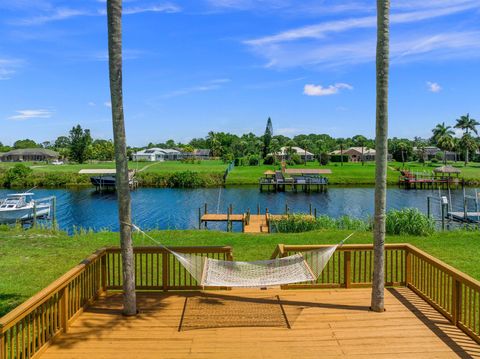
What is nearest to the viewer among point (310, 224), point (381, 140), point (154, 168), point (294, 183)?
point (381, 140)

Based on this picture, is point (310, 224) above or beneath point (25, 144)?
beneath

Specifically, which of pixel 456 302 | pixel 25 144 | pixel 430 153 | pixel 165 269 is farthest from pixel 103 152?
pixel 456 302

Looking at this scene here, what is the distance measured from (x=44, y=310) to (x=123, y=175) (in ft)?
6.36

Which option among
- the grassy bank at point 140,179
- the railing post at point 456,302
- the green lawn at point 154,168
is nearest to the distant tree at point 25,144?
the green lawn at point 154,168

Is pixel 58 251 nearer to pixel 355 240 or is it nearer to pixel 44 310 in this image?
pixel 44 310

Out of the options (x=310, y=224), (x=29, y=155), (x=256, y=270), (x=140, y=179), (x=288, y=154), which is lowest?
(x=310, y=224)

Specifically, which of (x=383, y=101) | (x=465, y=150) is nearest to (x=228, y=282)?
(x=383, y=101)

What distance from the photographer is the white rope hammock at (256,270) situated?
5723 mm

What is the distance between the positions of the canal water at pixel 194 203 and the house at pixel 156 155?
43.7 metres

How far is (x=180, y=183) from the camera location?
5409 cm

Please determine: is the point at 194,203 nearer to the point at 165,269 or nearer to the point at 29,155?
the point at 165,269

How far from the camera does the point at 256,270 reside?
20.2 ft

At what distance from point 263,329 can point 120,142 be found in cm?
309

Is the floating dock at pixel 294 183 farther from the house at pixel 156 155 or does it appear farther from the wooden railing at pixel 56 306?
the house at pixel 156 155
